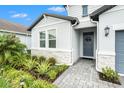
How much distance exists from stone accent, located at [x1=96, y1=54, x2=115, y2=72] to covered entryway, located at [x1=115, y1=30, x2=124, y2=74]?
0.74 feet

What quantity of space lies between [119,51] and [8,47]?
261 inches

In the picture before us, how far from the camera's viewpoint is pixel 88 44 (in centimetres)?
1242

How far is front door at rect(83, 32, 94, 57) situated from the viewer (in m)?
12.2

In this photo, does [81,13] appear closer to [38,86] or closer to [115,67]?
[115,67]

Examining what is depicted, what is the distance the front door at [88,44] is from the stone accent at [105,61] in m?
3.93

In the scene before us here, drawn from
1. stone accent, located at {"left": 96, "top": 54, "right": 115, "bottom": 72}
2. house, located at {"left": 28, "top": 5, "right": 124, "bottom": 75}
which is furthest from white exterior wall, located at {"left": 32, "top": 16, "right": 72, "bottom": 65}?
stone accent, located at {"left": 96, "top": 54, "right": 115, "bottom": 72}

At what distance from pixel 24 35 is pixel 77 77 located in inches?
500

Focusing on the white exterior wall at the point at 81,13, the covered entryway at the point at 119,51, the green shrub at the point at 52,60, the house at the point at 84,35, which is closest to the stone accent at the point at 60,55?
the house at the point at 84,35

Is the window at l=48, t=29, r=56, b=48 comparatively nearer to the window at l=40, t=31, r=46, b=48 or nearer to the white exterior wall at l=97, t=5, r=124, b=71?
the window at l=40, t=31, r=46, b=48

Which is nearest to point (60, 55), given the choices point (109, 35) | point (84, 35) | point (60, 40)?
point (60, 40)

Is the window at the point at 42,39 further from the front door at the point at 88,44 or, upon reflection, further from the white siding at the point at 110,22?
the white siding at the point at 110,22

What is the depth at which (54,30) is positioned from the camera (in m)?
11.4

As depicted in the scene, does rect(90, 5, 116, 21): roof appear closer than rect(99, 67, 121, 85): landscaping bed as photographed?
No

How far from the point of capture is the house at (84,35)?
748 centimetres
